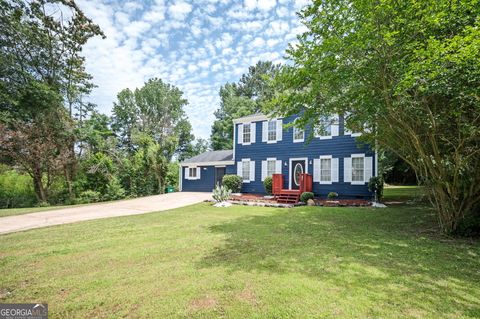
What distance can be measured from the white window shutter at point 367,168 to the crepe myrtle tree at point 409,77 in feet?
18.6

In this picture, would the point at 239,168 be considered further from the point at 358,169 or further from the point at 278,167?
the point at 358,169

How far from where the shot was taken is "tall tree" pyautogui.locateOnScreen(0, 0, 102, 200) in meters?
14.6

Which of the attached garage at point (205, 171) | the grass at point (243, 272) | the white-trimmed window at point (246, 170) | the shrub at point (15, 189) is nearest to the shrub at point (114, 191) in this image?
the shrub at point (15, 189)

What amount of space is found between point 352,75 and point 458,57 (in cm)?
200

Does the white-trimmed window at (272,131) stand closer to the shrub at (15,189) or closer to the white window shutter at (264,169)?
the white window shutter at (264,169)

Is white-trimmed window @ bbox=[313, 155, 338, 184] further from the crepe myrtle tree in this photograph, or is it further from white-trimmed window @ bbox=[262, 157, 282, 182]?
the crepe myrtle tree

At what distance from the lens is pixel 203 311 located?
108 inches

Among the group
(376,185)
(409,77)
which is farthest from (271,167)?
(409,77)

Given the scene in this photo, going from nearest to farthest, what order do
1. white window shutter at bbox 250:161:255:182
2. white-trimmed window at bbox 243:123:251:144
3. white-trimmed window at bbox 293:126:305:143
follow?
white-trimmed window at bbox 293:126:305:143
white window shutter at bbox 250:161:255:182
white-trimmed window at bbox 243:123:251:144

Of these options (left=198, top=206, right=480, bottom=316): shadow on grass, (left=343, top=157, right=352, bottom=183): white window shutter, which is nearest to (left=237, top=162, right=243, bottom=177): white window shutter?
(left=343, top=157, right=352, bottom=183): white window shutter

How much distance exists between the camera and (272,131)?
16.2 meters

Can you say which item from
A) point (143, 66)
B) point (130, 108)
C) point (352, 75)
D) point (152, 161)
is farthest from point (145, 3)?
point (130, 108)

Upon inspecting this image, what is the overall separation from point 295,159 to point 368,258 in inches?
426

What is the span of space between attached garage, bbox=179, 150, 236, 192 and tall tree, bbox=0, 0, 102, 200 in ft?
27.0
